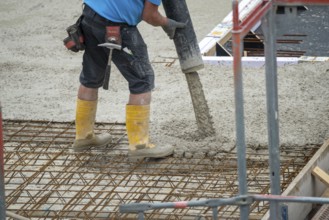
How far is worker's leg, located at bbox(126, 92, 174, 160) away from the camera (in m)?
7.36

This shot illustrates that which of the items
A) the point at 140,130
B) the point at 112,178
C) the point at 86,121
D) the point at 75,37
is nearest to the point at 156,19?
the point at 75,37

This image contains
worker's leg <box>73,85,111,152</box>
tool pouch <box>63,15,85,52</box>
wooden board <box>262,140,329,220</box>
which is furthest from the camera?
worker's leg <box>73,85,111,152</box>

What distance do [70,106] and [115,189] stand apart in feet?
6.65

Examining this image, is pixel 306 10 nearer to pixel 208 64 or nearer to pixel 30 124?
pixel 208 64

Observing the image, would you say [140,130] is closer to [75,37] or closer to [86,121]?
[86,121]

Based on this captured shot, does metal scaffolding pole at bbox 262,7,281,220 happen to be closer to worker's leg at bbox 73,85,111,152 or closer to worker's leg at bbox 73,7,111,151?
worker's leg at bbox 73,7,111,151

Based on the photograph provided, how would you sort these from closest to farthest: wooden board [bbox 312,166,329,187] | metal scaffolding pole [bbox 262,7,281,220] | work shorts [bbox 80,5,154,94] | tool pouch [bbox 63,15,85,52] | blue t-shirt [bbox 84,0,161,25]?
1. metal scaffolding pole [bbox 262,7,281,220]
2. wooden board [bbox 312,166,329,187]
3. blue t-shirt [bbox 84,0,161,25]
4. work shorts [bbox 80,5,154,94]
5. tool pouch [bbox 63,15,85,52]

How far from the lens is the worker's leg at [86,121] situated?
7.62 m

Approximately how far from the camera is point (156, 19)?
7305mm

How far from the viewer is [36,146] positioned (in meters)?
7.84

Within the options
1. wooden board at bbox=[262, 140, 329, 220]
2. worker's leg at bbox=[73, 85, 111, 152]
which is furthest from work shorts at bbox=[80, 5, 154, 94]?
wooden board at bbox=[262, 140, 329, 220]

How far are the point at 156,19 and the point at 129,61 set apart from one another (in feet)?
1.20

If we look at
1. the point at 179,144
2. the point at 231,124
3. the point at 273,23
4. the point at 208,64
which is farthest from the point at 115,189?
the point at 208,64

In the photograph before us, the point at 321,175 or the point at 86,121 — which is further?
the point at 86,121
